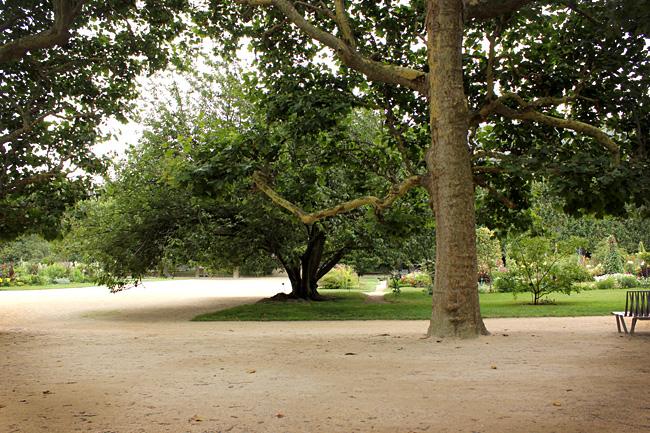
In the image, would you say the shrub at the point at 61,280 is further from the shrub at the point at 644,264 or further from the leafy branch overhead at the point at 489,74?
the shrub at the point at 644,264

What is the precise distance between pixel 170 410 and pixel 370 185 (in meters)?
10.6

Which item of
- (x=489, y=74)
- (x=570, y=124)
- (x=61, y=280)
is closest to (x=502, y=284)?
(x=570, y=124)

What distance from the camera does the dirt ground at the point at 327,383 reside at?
4.45 meters

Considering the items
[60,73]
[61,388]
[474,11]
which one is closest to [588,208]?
[474,11]

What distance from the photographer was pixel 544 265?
59.8 ft

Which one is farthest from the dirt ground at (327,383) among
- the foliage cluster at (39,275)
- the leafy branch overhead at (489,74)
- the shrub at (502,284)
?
the foliage cluster at (39,275)

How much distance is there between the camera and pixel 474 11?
9.70 metres

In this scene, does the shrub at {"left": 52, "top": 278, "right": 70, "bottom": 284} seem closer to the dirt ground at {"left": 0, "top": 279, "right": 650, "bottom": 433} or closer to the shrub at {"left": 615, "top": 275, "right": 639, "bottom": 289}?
the dirt ground at {"left": 0, "top": 279, "right": 650, "bottom": 433}

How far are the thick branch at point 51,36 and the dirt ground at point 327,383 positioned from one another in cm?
496

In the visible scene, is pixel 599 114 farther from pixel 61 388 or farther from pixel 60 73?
pixel 60 73

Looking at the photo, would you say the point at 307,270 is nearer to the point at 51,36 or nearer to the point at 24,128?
the point at 24,128

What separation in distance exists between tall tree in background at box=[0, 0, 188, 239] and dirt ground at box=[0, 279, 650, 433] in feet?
10.5

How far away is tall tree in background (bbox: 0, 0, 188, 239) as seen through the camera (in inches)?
470

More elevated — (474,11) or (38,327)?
(474,11)
